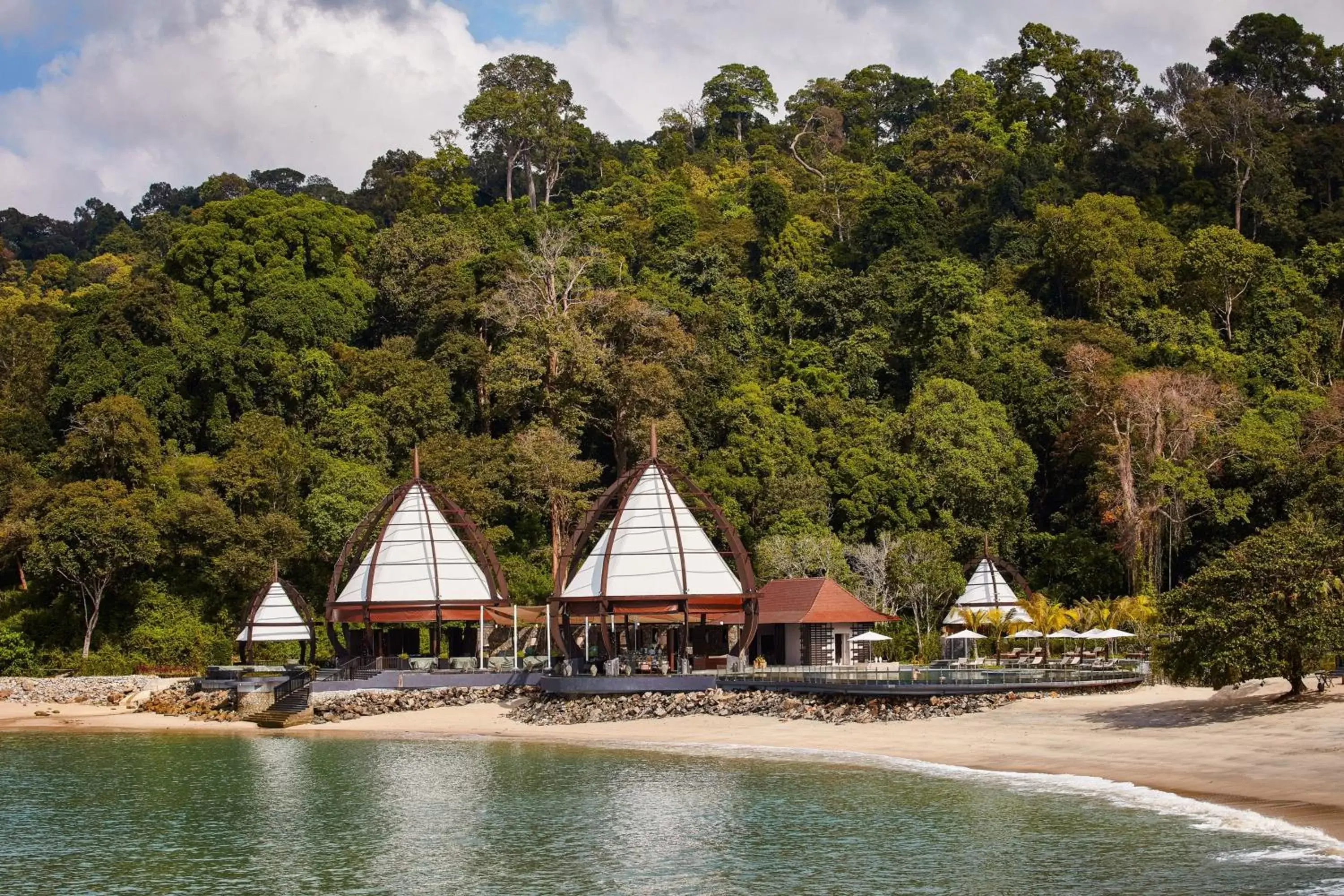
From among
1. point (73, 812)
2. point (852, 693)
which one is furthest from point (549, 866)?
point (852, 693)

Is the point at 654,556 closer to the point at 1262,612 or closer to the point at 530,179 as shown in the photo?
the point at 1262,612

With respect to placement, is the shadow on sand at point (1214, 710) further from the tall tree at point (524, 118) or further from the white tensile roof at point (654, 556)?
the tall tree at point (524, 118)

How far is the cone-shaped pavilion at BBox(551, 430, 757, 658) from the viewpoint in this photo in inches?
1737

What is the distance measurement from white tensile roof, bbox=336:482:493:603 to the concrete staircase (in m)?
3.88

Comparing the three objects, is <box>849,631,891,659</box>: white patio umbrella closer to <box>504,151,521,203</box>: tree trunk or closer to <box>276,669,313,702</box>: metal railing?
<box>276,669,313,702</box>: metal railing

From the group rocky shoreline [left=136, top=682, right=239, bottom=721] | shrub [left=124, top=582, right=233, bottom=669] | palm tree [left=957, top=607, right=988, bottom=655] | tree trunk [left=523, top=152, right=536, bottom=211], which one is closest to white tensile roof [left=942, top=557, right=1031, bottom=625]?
palm tree [left=957, top=607, right=988, bottom=655]

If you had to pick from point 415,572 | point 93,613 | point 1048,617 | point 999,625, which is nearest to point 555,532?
point 415,572

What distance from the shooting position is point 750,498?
208ft

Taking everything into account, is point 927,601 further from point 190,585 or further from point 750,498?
point 190,585

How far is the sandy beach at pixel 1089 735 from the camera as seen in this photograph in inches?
1048

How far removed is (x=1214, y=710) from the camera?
3378 cm

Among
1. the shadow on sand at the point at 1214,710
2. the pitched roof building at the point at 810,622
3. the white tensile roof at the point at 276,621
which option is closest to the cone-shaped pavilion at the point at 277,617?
the white tensile roof at the point at 276,621

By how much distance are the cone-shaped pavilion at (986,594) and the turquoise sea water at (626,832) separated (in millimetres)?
21835

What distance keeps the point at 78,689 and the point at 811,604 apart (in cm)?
2772
